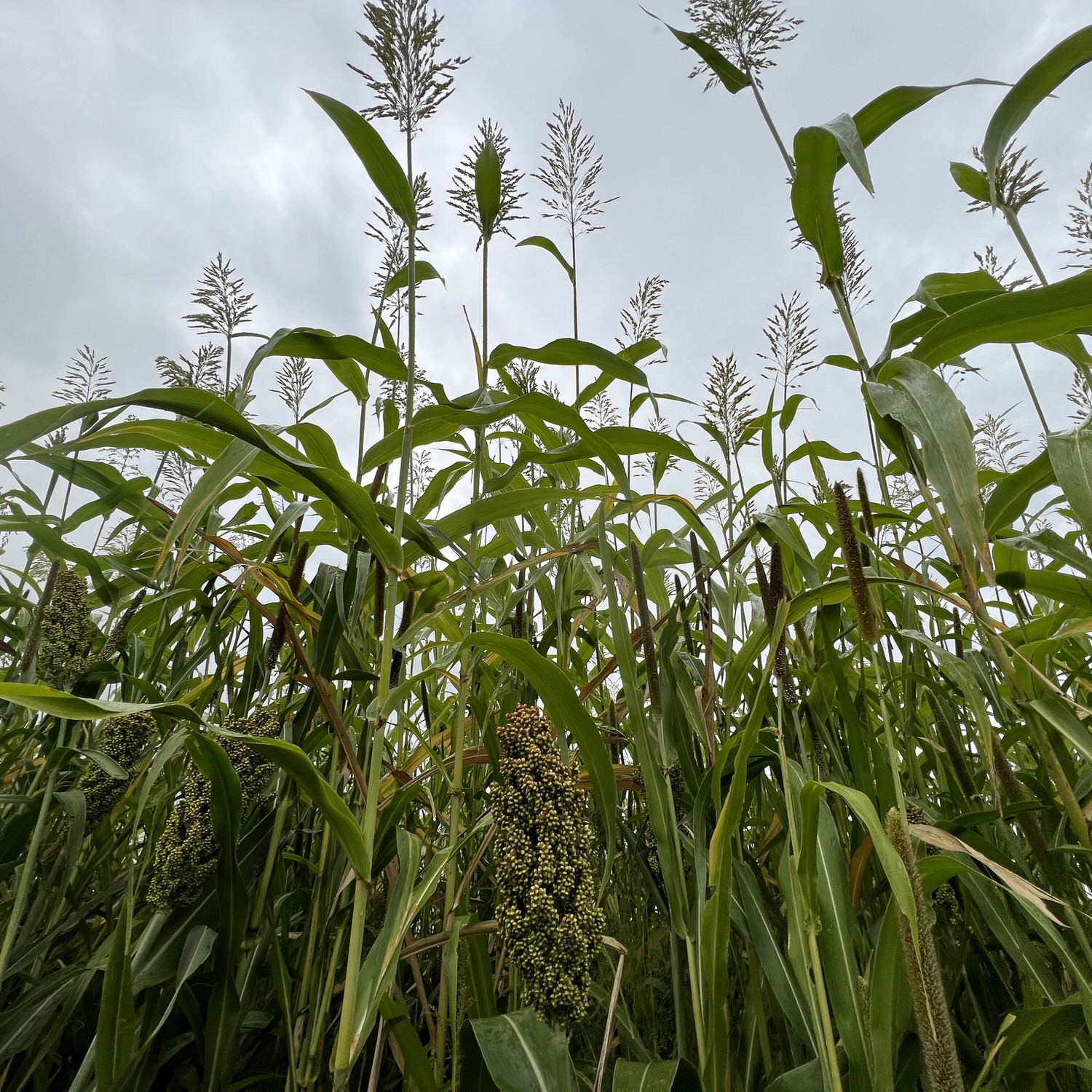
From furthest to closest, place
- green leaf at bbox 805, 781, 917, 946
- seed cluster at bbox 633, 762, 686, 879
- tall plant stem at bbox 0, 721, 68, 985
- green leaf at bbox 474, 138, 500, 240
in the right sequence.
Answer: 1. seed cluster at bbox 633, 762, 686, 879
2. green leaf at bbox 474, 138, 500, 240
3. tall plant stem at bbox 0, 721, 68, 985
4. green leaf at bbox 805, 781, 917, 946

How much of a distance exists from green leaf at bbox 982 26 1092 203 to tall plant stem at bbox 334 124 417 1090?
0.90 meters

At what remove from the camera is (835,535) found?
1.57 m

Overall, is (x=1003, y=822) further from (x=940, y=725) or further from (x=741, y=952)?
(x=741, y=952)

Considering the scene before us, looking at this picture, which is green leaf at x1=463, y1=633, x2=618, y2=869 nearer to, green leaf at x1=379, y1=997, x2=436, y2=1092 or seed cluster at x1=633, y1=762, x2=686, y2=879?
seed cluster at x1=633, y1=762, x2=686, y2=879

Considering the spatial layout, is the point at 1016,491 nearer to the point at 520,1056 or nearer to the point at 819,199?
the point at 819,199

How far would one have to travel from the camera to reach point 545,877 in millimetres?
801

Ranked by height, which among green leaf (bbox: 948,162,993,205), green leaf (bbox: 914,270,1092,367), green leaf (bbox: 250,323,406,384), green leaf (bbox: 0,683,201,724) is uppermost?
green leaf (bbox: 948,162,993,205)

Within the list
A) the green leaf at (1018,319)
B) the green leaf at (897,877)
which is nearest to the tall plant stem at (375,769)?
the green leaf at (897,877)

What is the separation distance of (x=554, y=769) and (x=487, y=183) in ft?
3.47

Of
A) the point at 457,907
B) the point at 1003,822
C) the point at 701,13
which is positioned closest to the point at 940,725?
the point at 1003,822

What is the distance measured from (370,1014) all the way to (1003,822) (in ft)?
3.69

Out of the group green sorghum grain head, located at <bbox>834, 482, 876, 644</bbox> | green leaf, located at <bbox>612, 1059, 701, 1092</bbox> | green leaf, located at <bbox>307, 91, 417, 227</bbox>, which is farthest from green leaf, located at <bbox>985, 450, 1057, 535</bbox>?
green leaf, located at <bbox>307, 91, 417, 227</bbox>

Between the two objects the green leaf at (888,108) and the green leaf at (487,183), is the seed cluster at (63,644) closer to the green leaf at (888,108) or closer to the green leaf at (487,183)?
the green leaf at (487,183)

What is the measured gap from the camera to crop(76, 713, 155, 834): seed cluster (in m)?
1.24
